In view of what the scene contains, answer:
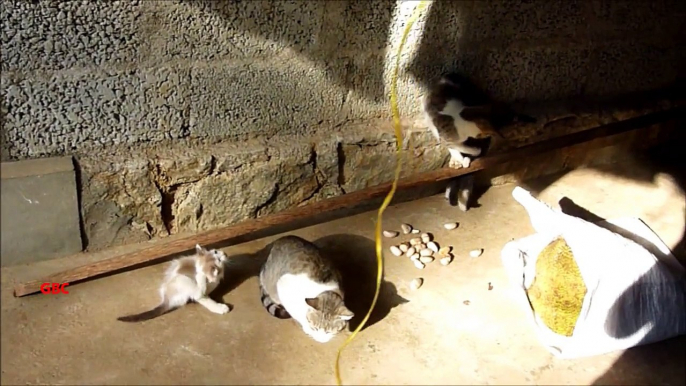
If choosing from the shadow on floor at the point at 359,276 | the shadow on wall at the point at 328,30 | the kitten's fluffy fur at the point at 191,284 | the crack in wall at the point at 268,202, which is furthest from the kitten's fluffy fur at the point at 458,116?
the kitten's fluffy fur at the point at 191,284

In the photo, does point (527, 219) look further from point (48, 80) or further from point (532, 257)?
point (48, 80)

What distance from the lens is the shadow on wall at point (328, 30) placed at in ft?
6.42

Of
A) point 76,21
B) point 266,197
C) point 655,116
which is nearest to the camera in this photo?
point 76,21

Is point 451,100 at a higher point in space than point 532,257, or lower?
higher

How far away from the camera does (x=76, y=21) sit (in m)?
1.76

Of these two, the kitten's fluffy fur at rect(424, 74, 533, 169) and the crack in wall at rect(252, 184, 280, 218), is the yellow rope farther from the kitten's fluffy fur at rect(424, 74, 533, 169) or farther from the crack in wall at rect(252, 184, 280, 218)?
the crack in wall at rect(252, 184, 280, 218)

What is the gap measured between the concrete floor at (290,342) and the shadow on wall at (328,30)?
25.5 inches

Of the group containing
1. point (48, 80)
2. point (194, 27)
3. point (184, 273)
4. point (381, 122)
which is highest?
point (194, 27)

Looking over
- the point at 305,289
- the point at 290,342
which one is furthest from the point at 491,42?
the point at 290,342

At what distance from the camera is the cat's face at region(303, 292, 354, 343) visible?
5.60 feet

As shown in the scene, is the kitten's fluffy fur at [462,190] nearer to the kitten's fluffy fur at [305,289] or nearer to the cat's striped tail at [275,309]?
the kitten's fluffy fur at [305,289]

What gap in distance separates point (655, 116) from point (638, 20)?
0.42m

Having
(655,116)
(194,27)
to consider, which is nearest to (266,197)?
(194,27)

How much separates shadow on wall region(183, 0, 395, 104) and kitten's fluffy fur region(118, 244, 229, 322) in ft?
2.20
